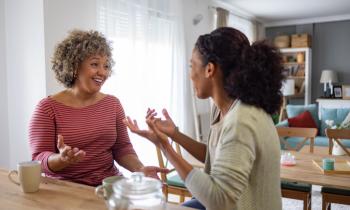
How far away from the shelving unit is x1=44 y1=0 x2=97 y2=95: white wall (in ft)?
16.6

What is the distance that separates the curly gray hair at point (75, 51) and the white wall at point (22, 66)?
102 cm

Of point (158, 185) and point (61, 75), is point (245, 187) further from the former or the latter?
point (61, 75)

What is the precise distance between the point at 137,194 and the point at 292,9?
599cm

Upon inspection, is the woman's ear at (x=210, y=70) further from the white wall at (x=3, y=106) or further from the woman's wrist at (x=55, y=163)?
the white wall at (x=3, y=106)

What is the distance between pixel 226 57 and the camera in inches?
40.4

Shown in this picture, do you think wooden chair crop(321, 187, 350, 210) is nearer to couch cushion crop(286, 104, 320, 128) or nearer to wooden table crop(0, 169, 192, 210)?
wooden table crop(0, 169, 192, 210)

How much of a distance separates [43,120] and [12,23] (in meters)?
1.59

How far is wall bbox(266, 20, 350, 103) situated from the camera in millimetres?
6867

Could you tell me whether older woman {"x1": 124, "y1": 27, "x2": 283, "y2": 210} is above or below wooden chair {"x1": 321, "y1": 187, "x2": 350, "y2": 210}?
above

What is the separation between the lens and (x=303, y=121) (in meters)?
4.98

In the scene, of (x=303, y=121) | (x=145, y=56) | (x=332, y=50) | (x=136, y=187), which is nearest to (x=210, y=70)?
(x=136, y=187)

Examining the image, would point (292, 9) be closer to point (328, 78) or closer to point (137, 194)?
point (328, 78)

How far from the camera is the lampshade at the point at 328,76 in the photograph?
665 centimetres

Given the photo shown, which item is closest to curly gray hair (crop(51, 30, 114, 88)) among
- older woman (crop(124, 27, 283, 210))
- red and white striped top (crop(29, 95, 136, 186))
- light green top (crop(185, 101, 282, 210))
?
red and white striped top (crop(29, 95, 136, 186))
